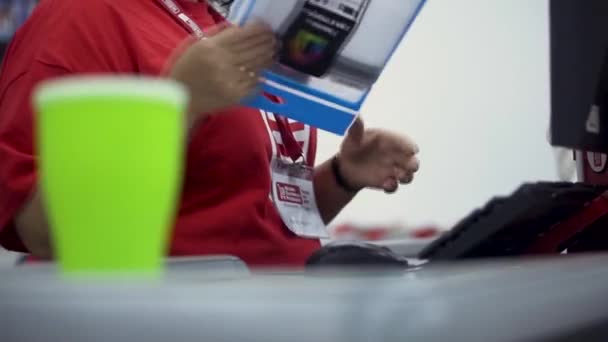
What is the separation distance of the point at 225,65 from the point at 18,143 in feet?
0.81

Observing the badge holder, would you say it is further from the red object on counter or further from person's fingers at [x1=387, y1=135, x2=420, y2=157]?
the red object on counter

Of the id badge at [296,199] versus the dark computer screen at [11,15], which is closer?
the id badge at [296,199]

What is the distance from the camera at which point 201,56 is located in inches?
30.4

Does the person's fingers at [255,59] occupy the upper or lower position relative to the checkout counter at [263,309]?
lower

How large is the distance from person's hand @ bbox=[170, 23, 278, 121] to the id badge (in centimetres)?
27

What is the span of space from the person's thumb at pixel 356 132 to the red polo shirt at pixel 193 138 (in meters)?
0.16

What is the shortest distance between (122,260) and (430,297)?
13 centimetres

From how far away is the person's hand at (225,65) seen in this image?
77 centimetres

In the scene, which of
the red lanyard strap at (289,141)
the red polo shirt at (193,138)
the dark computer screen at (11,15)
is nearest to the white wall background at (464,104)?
the dark computer screen at (11,15)

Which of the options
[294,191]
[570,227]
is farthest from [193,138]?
[570,227]

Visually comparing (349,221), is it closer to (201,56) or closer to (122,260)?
(201,56)

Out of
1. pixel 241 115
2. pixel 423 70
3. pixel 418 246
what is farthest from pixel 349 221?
pixel 241 115

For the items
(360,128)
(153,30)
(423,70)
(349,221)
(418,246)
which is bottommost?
(349,221)

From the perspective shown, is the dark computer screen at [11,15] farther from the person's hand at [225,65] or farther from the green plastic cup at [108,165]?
the green plastic cup at [108,165]
